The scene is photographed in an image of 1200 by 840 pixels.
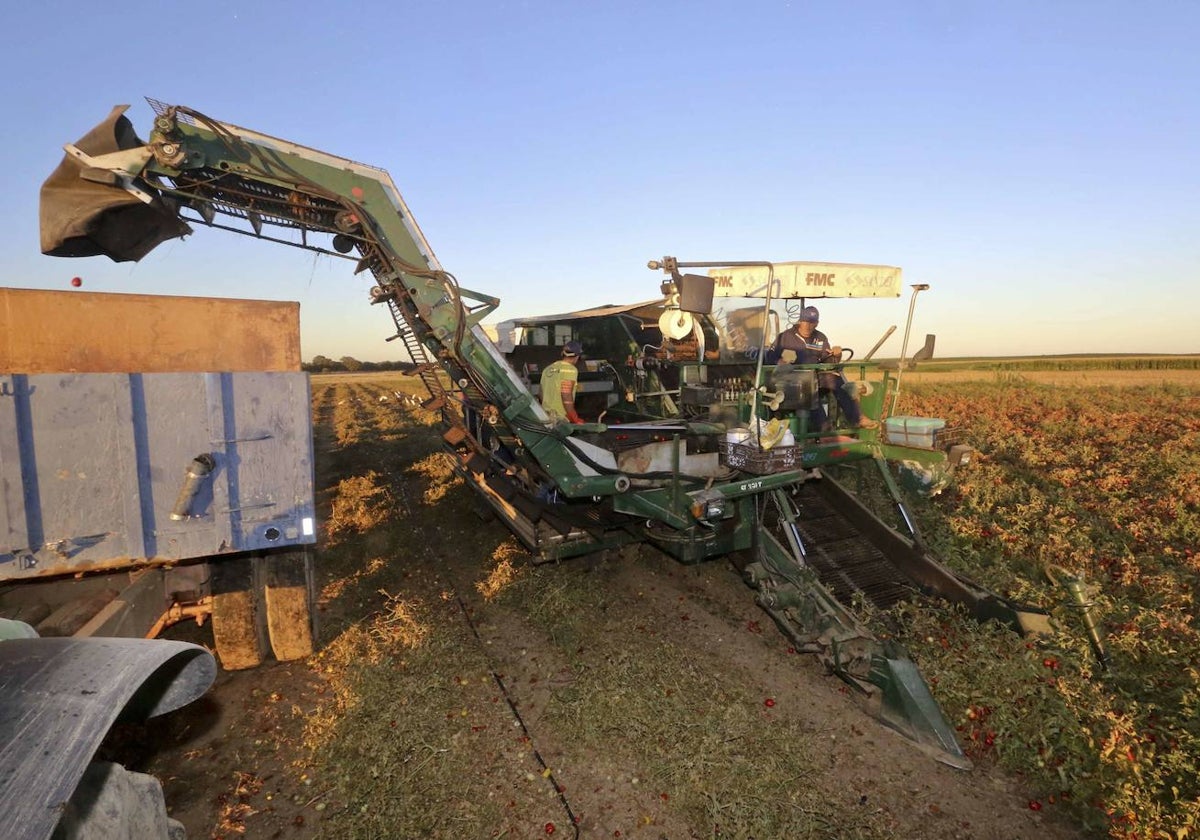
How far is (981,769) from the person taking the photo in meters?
3.93

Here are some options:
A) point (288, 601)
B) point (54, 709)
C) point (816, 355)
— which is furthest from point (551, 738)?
point (816, 355)

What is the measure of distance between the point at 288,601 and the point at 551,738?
8.55 feet

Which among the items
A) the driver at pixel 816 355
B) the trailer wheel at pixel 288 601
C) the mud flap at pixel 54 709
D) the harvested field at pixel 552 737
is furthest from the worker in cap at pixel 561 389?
the mud flap at pixel 54 709

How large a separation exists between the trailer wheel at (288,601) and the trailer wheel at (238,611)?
9cm

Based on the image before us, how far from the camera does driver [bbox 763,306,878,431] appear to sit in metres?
6.78

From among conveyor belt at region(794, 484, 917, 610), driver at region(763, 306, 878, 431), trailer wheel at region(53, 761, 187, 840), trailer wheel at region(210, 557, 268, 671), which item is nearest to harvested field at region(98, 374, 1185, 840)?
trailer wheel at region(210, 557, 268, 671)

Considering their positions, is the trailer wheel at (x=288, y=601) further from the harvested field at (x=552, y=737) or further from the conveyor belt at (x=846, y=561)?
the conveyor belt at (x=846, y=561)

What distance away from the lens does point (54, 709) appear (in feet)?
6.10

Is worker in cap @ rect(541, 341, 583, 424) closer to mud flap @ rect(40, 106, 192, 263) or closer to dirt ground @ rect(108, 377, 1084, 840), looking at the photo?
dirt ground @ rect(108, 377, 1084, 840)

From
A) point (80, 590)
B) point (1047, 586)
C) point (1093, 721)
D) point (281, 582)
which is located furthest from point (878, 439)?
point (80, 590)

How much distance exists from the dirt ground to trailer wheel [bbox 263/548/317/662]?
0.23 m

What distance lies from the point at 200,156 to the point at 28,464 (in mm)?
2429

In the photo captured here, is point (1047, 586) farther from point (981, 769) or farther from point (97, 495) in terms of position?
point (97, 495)

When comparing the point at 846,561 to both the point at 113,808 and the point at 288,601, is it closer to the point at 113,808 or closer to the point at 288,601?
the point at 288,601
